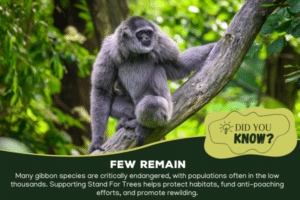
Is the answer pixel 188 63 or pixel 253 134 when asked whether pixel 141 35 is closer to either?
pixel 188 63

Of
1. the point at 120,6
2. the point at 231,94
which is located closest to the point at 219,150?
the point at 120,6

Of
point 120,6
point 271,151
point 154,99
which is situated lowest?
point 271,151

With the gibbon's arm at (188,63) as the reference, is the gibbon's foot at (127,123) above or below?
below

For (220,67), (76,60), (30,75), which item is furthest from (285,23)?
(30,75)

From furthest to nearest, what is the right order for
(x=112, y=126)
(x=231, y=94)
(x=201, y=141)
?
(x=231, y=94) < (x=112, y=126) < (x=201, y=141)

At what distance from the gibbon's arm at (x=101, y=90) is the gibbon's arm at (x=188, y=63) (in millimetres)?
1065

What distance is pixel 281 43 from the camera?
3982mm

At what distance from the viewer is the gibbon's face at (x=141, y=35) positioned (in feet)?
16.2

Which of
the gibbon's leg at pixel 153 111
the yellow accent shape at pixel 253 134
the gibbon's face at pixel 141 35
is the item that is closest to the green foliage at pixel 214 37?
the gibbon's face at pixel 141 35

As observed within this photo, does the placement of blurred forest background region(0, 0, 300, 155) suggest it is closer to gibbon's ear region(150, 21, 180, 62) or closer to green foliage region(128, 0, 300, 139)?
green foliage region(128, 0, 300, 139)

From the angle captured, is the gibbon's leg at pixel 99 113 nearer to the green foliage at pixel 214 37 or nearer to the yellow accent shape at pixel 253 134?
the yellow accent shape at pixel 253 134

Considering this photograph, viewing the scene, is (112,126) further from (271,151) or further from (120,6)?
(271,151)

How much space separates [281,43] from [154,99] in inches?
81.2

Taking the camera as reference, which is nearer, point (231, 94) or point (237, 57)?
point (237, 57)
